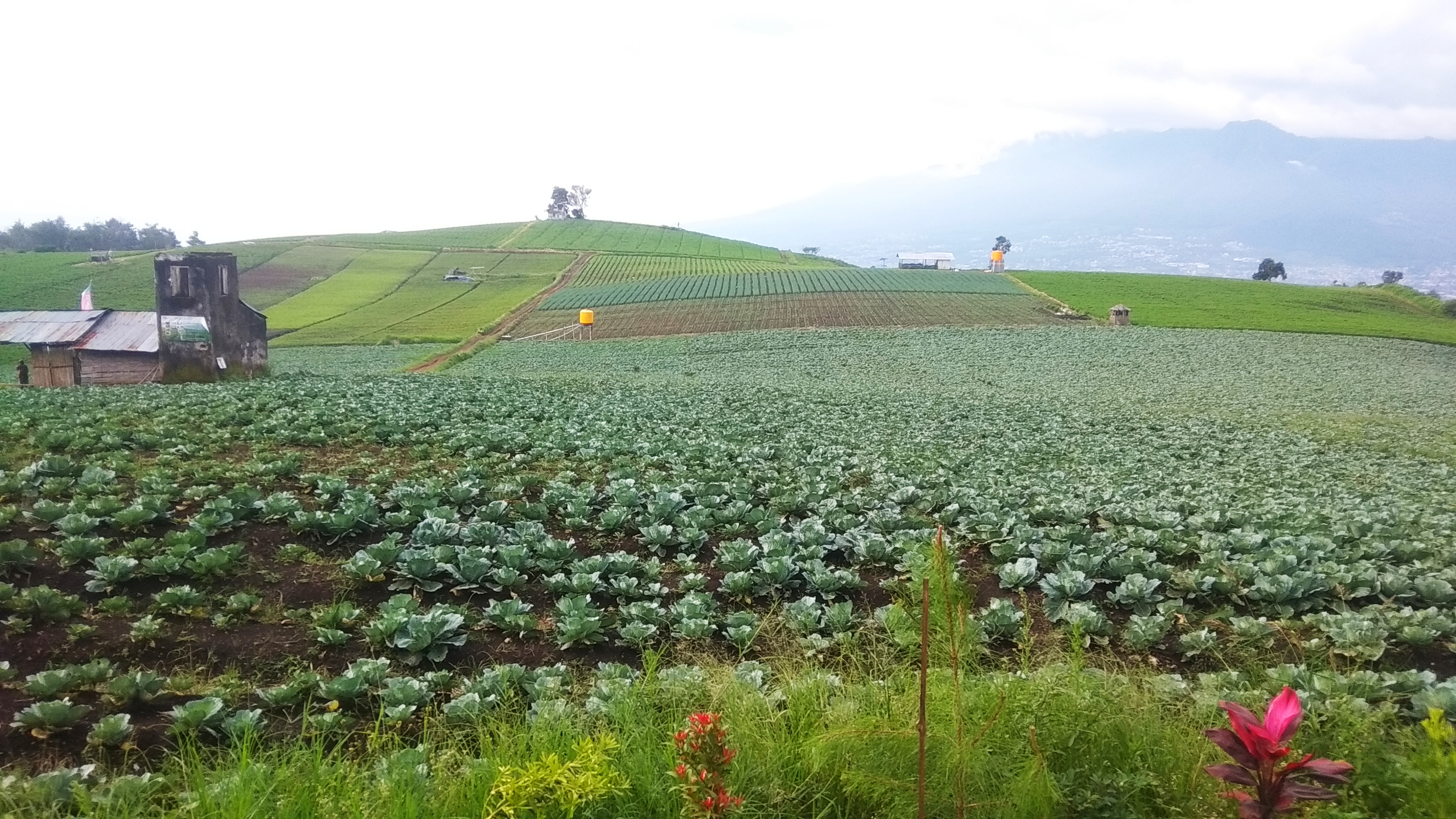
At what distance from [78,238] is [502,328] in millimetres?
114817

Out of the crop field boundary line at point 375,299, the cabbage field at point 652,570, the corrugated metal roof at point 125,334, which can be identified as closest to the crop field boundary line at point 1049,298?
the cabbage field at point 652,570

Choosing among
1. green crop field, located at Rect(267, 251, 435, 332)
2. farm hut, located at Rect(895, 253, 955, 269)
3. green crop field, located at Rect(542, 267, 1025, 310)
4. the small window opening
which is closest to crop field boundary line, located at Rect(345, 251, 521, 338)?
green crop field, located at Rect(267, 251, 435, 332)

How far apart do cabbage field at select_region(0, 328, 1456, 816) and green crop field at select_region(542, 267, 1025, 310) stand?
5333cm

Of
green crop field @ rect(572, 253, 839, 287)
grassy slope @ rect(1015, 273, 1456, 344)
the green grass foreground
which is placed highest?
green crop field @ rect(572, 253, 839, 287)

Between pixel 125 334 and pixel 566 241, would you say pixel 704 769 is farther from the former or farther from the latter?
pixel 566 241

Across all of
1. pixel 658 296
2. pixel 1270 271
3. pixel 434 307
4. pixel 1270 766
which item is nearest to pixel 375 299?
pixel 434 307

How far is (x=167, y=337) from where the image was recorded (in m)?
27.5

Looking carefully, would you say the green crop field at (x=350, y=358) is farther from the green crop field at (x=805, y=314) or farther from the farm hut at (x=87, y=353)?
the green crop field at (x=805, y=314)

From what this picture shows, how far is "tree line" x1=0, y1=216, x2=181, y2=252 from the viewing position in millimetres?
120500

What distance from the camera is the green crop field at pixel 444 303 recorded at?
57219 mm

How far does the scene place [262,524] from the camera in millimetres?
8602

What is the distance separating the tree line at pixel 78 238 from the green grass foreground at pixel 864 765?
145538mm

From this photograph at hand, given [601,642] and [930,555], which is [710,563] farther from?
[930,555]

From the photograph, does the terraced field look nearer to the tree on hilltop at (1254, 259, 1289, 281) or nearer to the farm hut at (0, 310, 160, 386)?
the tree on hilltop at (1254, 259, 1289, 281)
